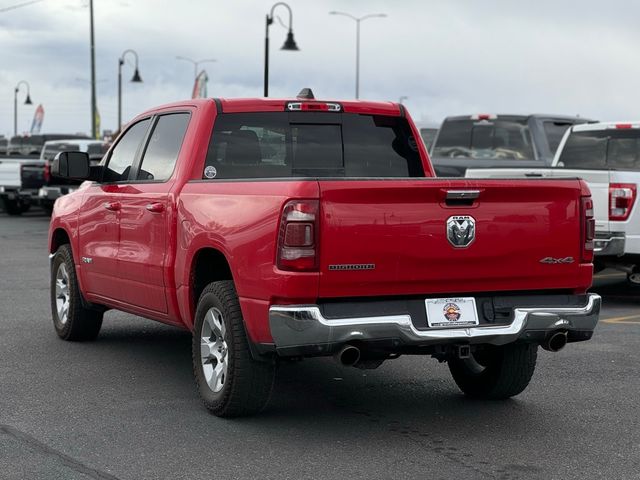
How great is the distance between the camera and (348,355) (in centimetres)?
627

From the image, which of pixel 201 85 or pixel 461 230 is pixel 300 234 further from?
pixel 201 85

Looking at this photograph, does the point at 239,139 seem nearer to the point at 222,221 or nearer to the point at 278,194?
the point at 222,221

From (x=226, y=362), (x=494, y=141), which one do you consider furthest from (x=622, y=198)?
(x=494, y=141)

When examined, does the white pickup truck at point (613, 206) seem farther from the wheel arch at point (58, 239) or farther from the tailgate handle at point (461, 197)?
the tailgate handle at point (461, 197)

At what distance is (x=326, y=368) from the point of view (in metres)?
8.70

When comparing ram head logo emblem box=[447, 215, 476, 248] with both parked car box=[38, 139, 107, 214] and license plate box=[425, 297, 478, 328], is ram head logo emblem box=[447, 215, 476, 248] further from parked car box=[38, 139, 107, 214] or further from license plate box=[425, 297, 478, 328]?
parked car box=[38, 139, 107, 214]

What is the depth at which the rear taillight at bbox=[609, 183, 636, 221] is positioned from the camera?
12141mm

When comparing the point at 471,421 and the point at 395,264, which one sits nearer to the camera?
the point at 395,264

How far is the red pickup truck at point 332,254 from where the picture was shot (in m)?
6.14

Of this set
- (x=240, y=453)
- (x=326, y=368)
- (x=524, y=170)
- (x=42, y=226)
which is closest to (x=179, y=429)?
(x=240, y=453)

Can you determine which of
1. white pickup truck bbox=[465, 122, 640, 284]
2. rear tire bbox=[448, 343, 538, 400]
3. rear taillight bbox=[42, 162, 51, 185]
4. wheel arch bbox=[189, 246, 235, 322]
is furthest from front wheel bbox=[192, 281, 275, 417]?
rear taillight bbox=[42, 162, 51, 185]

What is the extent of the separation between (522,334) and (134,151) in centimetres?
347

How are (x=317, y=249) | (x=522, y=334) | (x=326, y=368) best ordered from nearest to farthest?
(x=317, y=249)
(x=522, y=334)
(x=326, y=368)

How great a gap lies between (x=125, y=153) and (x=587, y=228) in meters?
3.67
